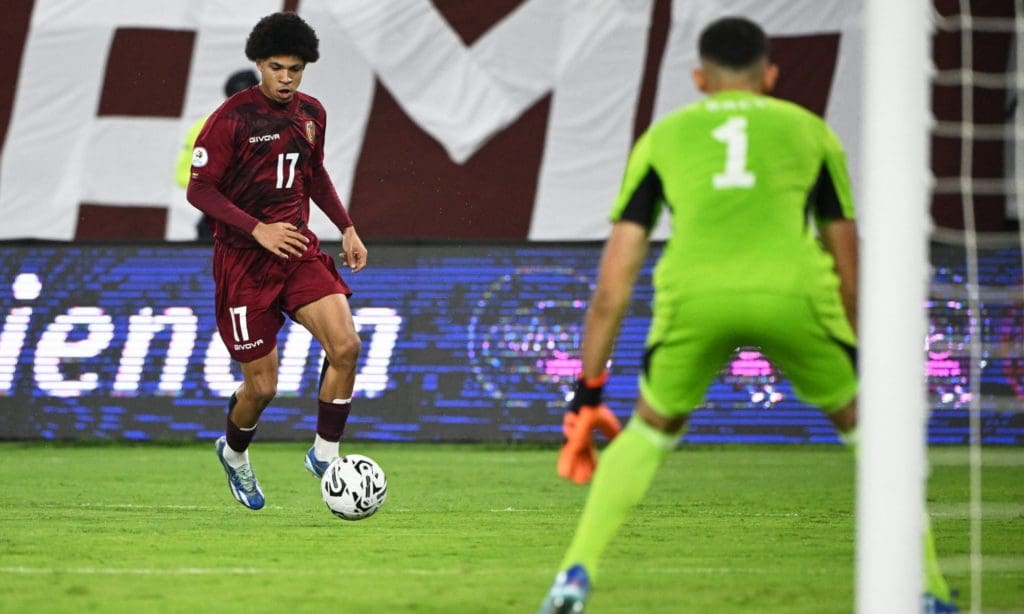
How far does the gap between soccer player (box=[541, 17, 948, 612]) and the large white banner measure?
1009 centimetres

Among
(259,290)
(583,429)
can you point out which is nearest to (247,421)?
(259,290)

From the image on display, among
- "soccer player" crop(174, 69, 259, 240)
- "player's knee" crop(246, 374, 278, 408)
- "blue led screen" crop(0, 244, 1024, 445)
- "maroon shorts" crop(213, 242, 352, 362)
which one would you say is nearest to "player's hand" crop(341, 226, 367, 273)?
"maroon shorts" crop(213, 242, 352, 362)

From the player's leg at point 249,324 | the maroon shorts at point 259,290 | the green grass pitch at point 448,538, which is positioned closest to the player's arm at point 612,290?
the green grass pitch at point 448,538

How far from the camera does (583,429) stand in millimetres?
4449

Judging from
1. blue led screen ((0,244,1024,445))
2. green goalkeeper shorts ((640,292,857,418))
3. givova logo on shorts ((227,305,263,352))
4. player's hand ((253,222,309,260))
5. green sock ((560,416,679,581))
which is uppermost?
green goalkeeper shorts ((640,292,857,418))

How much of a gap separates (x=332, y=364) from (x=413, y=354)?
458 cm

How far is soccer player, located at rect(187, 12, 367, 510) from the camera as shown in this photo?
7.20 meters

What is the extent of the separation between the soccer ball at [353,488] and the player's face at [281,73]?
64.9 inches

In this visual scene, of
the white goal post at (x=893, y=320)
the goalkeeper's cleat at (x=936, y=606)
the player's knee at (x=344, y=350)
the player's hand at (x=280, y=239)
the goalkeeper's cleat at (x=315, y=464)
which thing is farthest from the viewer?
the goalkeeper's cleat at (x=315, y=464)

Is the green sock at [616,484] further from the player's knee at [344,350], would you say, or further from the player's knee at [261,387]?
the player's knee at [261,387]

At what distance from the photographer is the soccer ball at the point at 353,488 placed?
696 cm

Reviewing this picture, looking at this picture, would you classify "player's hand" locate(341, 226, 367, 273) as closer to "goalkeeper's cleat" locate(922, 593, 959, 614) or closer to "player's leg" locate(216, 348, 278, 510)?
"player's leg" locate(216, 348, 278, 510)

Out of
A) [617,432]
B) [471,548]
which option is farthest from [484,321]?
[617,432]

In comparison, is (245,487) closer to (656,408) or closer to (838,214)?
(656,408)
